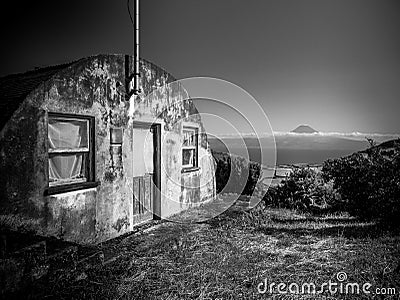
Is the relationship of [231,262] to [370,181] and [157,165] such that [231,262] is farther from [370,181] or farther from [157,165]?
[370,181]

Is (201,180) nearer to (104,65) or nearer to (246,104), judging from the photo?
(246,104)

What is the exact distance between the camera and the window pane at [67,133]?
539cm

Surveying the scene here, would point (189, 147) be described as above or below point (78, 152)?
Result: above

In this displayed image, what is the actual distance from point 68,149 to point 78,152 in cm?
23

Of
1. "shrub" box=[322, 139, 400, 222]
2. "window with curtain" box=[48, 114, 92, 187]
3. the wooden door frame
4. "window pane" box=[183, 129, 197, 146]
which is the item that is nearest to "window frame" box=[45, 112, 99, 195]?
"window with curtain" box=[48, 114, 92, 187]

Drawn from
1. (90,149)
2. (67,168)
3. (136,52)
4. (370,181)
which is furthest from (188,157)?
(370,181)

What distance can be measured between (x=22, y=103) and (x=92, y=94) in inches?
59.7

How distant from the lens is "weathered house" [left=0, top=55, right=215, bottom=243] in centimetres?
479

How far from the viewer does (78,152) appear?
5.87 m

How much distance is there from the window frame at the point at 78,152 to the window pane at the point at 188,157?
3.82 m

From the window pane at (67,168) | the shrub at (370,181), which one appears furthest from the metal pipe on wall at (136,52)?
the shrub at (370,181)

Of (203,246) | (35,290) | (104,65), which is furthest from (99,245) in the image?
(104,65)

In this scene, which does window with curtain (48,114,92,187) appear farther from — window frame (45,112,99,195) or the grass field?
the grass field

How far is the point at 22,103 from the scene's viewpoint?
472 centimetres
